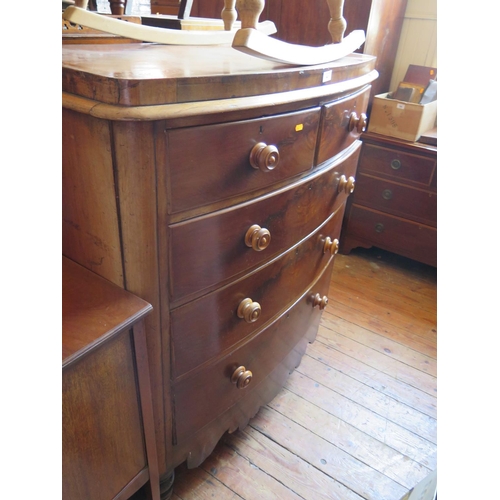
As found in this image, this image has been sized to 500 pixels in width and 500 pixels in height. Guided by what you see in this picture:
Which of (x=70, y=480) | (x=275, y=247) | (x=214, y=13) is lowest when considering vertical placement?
(x=70, y=480)

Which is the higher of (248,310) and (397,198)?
(248,310)

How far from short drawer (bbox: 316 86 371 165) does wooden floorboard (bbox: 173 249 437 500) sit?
0.80m

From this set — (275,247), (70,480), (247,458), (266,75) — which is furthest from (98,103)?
(247,458)

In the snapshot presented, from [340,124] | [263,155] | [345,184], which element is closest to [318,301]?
[345,184]

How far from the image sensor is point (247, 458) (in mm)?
1153

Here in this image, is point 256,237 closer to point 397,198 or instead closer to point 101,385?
point 101,385

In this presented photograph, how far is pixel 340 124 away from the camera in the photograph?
955mm

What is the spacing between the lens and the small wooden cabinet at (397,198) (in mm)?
1880

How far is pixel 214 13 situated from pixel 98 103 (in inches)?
65.7

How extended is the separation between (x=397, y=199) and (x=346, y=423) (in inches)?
43.7

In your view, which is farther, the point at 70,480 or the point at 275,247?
the point at 275,247

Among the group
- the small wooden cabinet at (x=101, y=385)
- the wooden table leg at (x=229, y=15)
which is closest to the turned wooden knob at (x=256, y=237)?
the small wooden cabinet at (x=101, y=385)
